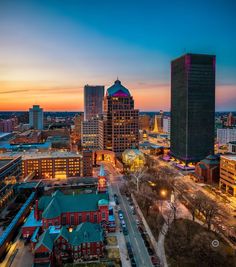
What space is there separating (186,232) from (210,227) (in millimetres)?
7364

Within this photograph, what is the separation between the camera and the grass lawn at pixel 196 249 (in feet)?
169

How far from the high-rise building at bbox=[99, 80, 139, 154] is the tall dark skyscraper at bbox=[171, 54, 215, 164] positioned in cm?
2930

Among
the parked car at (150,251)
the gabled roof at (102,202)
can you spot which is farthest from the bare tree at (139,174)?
the parked car at (150,251)

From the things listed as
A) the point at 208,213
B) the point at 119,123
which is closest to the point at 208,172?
the point at 208,213

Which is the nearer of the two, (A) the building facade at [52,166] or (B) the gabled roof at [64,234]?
(B) the gabled roof at [64,234]

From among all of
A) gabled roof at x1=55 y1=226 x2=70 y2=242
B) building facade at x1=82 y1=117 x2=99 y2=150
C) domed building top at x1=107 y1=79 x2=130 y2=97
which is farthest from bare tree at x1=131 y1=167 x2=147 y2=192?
building facade at x1=82 y1=117 x2=99 y2=150

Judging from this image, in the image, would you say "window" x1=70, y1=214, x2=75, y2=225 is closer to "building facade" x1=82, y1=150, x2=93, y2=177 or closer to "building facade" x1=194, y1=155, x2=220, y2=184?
"building facade" x1=82, y1=150, x2=93, y2=177

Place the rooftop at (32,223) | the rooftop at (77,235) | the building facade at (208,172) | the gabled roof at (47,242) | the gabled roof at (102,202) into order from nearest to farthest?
1. the gabled roof at (47,242)
2. the rooftop at (77,235)
3. the rooftop at (32,223)
4. the gabled roof at (102,202)
5. the building facade at (208,172)

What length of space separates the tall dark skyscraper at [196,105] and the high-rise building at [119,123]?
29.3 m

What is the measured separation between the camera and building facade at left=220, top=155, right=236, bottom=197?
9438 cm

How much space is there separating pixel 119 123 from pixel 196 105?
150 feet

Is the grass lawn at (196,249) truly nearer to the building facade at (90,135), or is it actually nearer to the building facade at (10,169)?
the building facade at (10,169)

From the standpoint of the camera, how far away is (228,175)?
98062 mm

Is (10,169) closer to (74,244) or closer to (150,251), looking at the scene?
(74,244)
